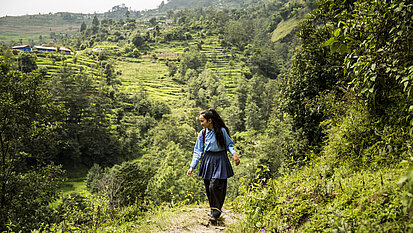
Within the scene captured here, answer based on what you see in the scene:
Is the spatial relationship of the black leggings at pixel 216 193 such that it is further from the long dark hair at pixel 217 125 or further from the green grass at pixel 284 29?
the green grass at pixel 284 29

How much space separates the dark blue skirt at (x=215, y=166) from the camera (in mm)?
3945

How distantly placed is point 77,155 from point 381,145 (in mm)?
49907

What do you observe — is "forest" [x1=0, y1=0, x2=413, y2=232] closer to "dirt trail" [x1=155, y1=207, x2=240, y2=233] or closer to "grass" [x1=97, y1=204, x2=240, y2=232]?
"grass" [x1=97, y1=204, x2=240, y2=232]

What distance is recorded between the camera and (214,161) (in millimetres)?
4027

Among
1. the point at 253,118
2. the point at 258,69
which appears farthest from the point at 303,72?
the point at 258,69

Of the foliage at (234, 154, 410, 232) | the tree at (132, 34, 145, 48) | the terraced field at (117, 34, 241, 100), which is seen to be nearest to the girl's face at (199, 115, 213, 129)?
the foliage at (234, 154, 410, 232)

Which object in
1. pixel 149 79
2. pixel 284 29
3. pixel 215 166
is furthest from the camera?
pixel 284 29

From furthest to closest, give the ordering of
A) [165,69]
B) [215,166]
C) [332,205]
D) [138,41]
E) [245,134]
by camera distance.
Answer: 1. [138,41]
2. [165,69]
3. [245,134]
4. [215,166]
5. [332,205]

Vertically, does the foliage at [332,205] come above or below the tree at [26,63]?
below

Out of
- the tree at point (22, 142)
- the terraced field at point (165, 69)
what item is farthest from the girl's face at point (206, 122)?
the terraced field at point (165, 69)

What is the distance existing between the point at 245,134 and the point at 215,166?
169 feet

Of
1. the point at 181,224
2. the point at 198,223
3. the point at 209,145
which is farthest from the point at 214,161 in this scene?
the point at 181,224

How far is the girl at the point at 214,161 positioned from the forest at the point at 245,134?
364 millimetres

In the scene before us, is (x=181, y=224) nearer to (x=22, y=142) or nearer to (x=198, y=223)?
(x=198, y=223)
